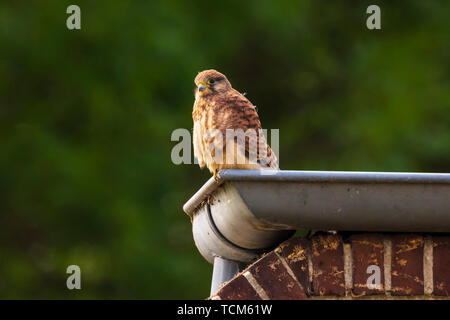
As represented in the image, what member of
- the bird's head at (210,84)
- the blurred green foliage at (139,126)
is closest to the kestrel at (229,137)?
the bird's head at (210,84)

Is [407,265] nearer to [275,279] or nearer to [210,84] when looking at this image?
[275,279]

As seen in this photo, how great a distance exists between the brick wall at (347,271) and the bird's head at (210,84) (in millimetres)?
1346

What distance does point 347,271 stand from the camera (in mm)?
2277

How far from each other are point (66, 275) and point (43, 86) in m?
2.26

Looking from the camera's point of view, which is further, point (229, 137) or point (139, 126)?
point (139, 126)

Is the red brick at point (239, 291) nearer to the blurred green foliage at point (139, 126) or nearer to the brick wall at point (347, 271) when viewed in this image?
the brick wall at point (347, 271)

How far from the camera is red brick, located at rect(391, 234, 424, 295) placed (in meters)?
2.27

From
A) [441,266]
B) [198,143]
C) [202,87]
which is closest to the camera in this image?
[441,266]

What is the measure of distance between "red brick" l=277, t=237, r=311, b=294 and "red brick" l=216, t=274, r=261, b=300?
0.12 m

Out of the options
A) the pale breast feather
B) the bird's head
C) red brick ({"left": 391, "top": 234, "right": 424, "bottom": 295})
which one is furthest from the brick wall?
the bird's head

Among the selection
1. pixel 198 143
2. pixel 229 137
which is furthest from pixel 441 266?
pixel 198 143

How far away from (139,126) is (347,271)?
7.94 metres

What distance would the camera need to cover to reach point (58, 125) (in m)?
10.4

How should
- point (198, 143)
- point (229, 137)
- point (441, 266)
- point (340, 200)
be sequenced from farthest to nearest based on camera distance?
point (198, 143) < point (229, 137) < point (441, 266) < point (340, 200)
